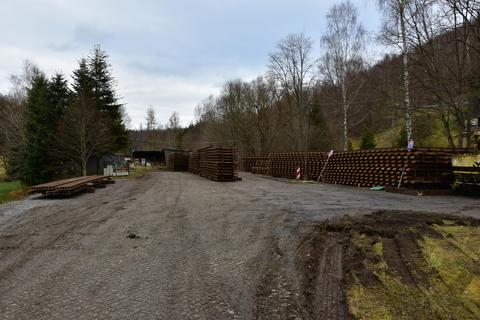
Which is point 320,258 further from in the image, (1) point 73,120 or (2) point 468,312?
(1) point 73,120

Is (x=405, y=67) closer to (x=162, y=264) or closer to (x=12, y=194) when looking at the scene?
(x=162, y=264)

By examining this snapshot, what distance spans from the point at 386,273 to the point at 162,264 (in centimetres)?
337

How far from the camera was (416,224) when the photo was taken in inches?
323

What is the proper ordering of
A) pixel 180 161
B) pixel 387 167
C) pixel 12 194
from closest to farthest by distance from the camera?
pixel 387 167 → pixel 12 194 → pixel 180 161

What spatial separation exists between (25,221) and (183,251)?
605cm

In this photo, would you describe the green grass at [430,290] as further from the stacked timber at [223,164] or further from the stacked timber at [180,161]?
the stacked timber at [180,161]

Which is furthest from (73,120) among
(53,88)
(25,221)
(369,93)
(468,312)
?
(468,312)

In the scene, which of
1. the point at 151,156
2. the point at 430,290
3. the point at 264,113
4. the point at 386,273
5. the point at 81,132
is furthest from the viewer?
the point at 151,156

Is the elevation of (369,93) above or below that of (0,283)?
above

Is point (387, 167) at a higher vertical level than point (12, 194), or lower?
higher

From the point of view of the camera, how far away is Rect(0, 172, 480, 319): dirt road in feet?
14.3

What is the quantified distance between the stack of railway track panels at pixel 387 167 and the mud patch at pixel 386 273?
9939 millimetres

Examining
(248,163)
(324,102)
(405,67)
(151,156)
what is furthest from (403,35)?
(151,156)

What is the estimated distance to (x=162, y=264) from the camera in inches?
242
